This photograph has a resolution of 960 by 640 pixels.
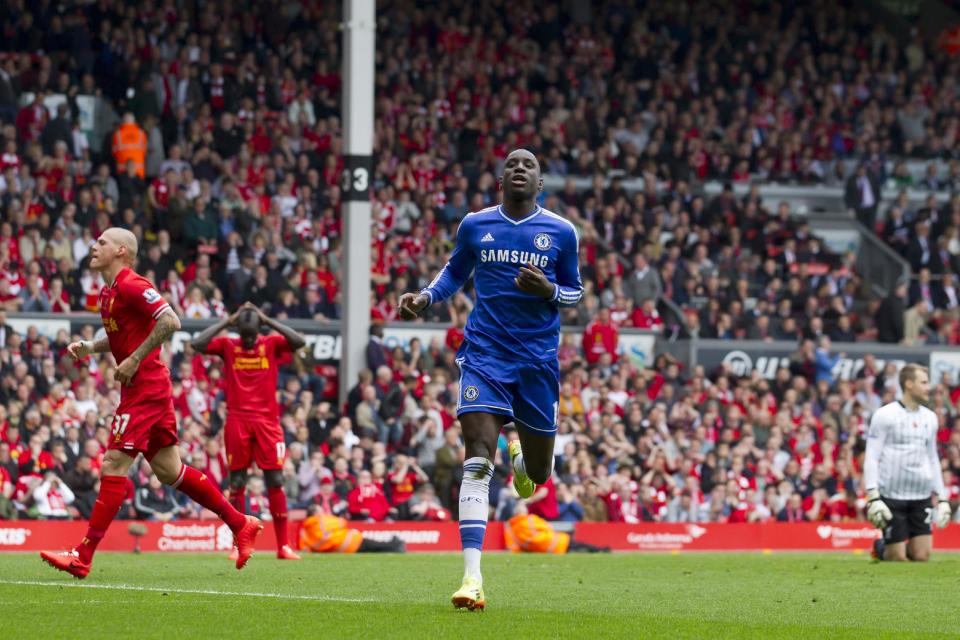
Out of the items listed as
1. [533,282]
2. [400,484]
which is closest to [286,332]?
[533,282]

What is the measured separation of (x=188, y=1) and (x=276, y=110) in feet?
9.98

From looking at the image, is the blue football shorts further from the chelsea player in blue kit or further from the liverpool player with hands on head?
the liverpool player with hands on head

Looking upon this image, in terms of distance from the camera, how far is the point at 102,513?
11867 mm

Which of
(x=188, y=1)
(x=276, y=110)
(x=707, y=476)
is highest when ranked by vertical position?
(x=188, y=1)

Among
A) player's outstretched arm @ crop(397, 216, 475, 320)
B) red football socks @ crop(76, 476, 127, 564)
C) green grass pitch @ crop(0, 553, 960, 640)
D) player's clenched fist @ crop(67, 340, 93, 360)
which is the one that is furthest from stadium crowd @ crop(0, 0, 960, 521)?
player's outstretched arm @ crop(397, 216, 475, 320)

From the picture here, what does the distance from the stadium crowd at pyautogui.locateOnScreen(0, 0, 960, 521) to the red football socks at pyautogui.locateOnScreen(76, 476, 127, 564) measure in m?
8.76

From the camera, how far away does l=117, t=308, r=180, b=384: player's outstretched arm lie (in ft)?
37.5

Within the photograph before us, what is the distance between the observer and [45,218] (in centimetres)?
2462

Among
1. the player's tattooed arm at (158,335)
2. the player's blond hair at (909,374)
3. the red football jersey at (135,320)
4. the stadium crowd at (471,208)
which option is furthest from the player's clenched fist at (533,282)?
the stadium crowd at (471,208)

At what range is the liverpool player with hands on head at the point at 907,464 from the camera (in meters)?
17.0

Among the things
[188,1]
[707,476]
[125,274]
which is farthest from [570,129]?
[125,274]

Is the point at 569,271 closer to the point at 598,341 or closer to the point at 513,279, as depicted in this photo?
the point at 513,279

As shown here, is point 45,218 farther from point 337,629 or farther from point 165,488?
point 337,629

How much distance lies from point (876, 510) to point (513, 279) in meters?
7.46
